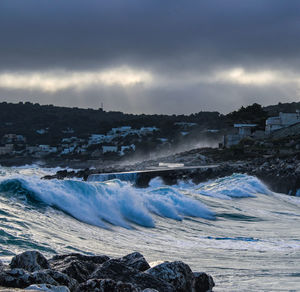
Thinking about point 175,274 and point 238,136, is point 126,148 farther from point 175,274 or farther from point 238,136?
point 175,274

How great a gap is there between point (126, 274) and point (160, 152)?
8423 cm

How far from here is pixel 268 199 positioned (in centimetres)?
2909

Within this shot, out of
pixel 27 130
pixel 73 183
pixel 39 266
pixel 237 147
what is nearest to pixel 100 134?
pixel 27 130

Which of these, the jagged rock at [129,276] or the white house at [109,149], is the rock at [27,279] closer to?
the jagged rock at [129,276]

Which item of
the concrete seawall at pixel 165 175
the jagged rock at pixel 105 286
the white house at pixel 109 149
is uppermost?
the jagged rock at pixel 105 286

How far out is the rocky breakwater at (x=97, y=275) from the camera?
6.26 metres

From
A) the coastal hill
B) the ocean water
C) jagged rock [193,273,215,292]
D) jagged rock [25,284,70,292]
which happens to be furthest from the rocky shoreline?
the coastal hill

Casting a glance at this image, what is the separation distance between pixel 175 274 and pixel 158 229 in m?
8.95

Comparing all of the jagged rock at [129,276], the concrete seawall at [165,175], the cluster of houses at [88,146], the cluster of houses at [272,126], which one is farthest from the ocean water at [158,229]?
the cluster of houses at [88,146]

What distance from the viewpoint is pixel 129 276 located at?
6996 mm

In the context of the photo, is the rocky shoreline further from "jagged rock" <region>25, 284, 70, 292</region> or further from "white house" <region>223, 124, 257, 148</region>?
"jagged rock" <region>25, 284, 70, 292</region>

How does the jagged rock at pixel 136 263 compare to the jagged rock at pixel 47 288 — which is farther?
the jagged rock at pixel 136 263

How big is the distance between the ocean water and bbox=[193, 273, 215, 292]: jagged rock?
0.69m

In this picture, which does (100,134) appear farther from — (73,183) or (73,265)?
(73,265)
